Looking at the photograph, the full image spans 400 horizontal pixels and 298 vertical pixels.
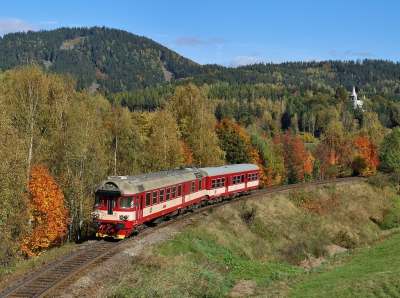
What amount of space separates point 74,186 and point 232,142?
36.4 metres

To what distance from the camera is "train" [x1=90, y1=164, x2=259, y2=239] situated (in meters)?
24.7

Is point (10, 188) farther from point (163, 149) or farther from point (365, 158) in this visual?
point (365, 158)

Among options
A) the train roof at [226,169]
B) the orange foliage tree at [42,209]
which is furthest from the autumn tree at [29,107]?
the train roof at [226,169]

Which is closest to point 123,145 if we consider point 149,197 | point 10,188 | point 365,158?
point 149,197

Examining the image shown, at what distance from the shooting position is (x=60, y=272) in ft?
60.7

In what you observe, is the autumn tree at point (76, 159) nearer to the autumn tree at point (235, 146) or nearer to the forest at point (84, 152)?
the forest at point (84, 152)

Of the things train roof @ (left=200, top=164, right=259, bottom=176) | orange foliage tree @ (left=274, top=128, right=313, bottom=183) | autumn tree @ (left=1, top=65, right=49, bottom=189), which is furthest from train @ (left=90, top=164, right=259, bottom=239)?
orange foliage tree @ (left=274, top=128, right=313, bottom=183)

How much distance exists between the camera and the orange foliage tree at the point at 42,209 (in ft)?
103

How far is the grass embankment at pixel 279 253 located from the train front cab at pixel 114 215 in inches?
106

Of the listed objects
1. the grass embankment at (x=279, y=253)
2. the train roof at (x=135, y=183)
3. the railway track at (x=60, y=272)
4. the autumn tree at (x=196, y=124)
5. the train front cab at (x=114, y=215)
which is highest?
the autumn tree at (x=196, y=124)

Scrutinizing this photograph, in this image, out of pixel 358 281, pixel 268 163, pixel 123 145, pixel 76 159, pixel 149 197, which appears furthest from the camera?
→ pixel 268 163

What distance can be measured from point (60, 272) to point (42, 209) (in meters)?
14.3

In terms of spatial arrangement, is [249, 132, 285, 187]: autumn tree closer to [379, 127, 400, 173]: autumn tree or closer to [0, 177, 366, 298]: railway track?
[379, 127, 400, 173]: autumn tree

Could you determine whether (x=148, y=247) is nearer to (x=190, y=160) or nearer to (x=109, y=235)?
(x=109, y=235)
